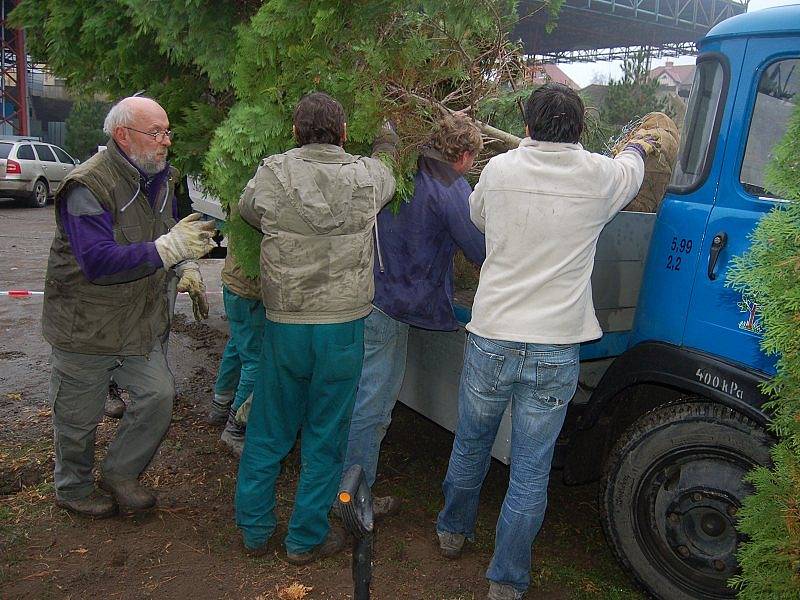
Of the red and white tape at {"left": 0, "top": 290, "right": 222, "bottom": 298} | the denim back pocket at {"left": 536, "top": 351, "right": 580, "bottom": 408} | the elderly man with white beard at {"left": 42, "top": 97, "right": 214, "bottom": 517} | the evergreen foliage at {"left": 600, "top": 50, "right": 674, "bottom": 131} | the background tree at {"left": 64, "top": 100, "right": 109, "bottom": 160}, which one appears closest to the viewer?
the denim back pocket at {"left": 536, "top": 351, "right": 580, "bottom": 408}

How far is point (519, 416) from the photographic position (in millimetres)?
2848

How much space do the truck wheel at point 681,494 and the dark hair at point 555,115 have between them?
117 cm

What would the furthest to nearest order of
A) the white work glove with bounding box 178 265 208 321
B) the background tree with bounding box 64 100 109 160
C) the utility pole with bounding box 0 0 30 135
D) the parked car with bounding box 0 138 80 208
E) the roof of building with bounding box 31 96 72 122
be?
1. the roof of building with bounding box 31 96 72 122
2. the utility pole with bounding box 0 0 30 135
3. the background tree with bounding box 64 100 109 160
4. the parked car with bounding box 0 138 80 208
5. the white work glove with bounding box 178 265 208 321

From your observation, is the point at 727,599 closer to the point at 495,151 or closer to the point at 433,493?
the point at 433,493

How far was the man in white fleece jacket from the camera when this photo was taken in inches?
105

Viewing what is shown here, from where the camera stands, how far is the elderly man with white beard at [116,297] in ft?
10.3

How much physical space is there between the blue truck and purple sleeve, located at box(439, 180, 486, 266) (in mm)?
549

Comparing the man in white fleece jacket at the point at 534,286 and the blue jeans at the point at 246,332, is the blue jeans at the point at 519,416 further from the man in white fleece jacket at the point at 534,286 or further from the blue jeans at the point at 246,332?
the blue jeans at the point at 246,332

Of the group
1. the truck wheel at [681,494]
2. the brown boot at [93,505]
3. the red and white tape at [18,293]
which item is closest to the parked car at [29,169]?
the red and white tape at [18,293]

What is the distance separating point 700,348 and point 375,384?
1397mm

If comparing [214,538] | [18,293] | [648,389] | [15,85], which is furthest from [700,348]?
[15,85]

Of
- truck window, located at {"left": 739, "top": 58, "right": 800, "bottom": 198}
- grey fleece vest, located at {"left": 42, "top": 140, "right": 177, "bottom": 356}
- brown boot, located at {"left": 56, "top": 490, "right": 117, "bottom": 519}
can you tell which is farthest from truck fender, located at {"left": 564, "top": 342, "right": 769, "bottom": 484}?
brown boot, located at {"left": 56, "top": 490, "right": 117, "bottom": 519}

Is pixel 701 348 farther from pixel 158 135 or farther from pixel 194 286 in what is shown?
pixel 158 135

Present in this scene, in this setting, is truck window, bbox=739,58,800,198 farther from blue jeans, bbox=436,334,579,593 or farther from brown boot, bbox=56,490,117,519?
brown boot, bbox=56,490,117,519
